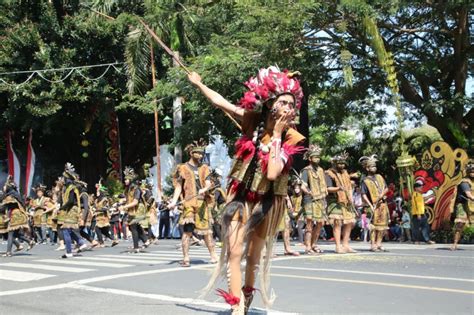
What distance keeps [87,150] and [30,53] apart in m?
7.62

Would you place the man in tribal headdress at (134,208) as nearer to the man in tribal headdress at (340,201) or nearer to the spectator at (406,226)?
the man in tribal headdress at (340,201)

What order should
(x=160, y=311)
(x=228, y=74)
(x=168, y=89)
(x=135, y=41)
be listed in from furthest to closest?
(x=135, y=41) → (x=168, y=89) → (x=228, y=74) → (x=160, y=311)

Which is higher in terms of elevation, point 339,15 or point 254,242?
point 339,15

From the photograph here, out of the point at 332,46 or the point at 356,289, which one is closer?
the point at 356,289

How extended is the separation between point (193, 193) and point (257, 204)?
4989 millimetres

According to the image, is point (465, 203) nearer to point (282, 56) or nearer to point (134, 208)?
point (282, 56)

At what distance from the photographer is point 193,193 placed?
10.1 meters

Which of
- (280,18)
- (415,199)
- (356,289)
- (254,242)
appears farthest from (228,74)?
(254,242)

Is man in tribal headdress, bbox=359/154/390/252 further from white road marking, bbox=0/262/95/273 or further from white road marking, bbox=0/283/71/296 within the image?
white road marking, bbox=0/283/71/296

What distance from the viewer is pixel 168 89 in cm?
1988

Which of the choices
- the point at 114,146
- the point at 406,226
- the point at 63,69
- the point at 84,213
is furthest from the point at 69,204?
the point at 114,146

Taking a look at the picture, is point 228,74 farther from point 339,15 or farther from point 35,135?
point 35,135

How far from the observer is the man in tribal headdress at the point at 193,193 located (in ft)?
33.4

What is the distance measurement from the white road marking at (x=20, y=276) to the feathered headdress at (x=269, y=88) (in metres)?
5.43
